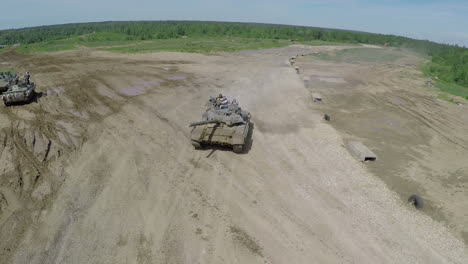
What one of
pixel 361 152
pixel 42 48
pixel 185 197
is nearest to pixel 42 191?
pixel 185 197

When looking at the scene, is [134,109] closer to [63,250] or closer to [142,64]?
[63,250]

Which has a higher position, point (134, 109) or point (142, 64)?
point (142, 64)

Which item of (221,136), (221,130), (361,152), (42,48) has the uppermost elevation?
(42,48)

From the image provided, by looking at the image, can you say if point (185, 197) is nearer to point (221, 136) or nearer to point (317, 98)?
point (221, 136)

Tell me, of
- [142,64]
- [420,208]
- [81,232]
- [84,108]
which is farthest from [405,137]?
[142,64]

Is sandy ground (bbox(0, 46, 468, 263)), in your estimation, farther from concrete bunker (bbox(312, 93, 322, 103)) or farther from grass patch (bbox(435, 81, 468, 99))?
grass patch (bbox(435, 81, 468, 99))

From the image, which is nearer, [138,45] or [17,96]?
[17,96]
